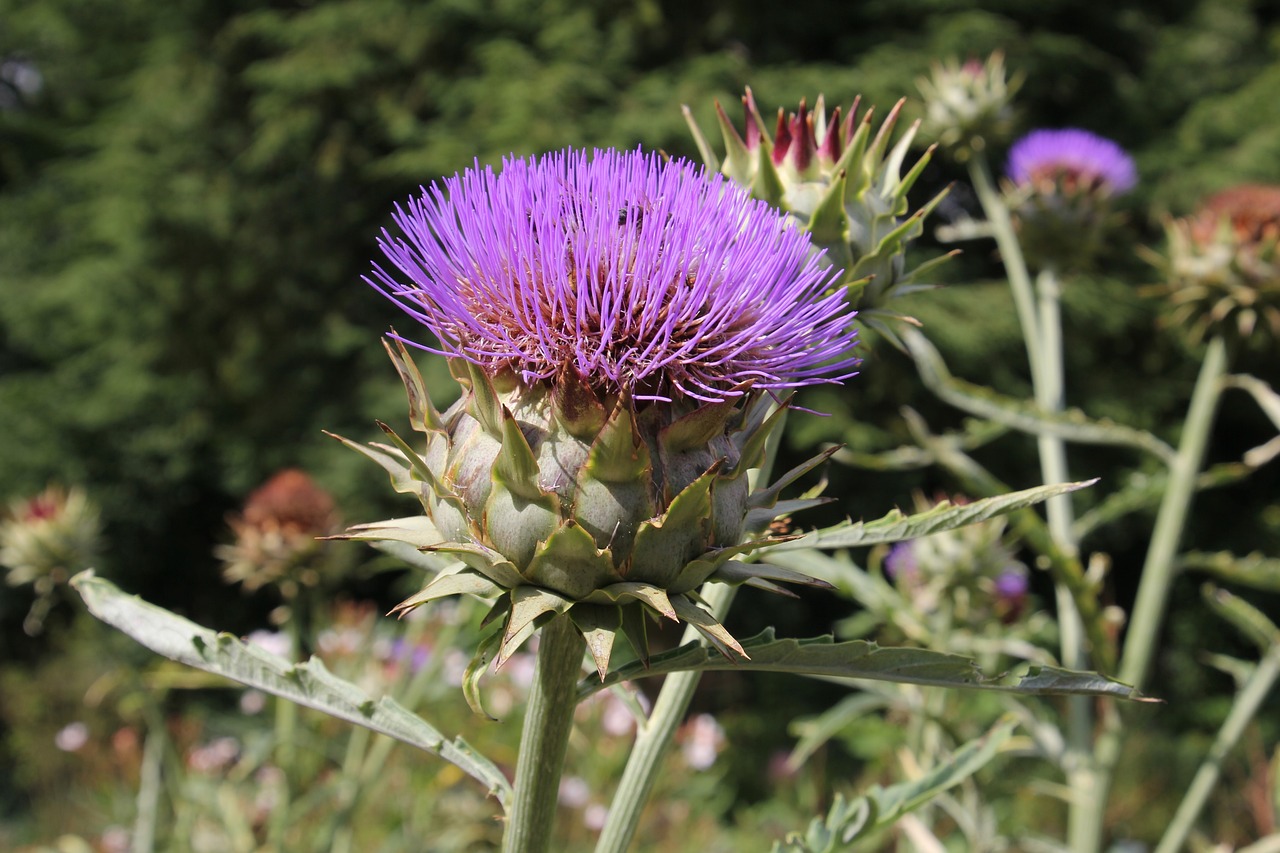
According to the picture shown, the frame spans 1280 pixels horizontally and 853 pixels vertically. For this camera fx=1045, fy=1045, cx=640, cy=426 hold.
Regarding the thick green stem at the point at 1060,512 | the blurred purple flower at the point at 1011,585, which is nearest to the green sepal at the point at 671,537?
the thick green stem at the point at 1060,512

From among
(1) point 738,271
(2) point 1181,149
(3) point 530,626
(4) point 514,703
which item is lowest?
(4) point 514,703

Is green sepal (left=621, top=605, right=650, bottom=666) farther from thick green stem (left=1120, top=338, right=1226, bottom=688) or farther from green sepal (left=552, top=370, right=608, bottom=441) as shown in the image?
thick green stem (left=1120, top=338, right=1226, bottom=688)

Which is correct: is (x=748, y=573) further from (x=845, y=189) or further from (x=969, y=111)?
(x=969, y=111)

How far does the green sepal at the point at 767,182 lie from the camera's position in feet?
3.82

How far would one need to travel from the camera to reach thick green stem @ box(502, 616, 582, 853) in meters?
0.89

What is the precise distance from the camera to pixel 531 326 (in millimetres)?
903

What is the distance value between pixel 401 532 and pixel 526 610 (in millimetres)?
161

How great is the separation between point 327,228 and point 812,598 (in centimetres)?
424

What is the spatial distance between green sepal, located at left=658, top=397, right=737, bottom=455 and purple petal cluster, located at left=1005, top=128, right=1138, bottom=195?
6.11ft

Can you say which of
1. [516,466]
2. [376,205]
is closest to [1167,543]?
[516,466]

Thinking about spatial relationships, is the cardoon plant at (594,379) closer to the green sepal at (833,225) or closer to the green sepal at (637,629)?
the green sepal at (637,629)

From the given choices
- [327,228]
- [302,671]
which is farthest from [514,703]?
[327,228]

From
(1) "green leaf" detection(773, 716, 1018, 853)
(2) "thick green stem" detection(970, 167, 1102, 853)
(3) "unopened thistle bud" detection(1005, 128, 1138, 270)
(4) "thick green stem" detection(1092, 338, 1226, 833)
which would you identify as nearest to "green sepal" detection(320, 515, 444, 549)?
(1) "green leaf" detection(773, 716, 1018, 853)

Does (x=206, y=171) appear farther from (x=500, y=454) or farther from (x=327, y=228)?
(x=500, y=454)
